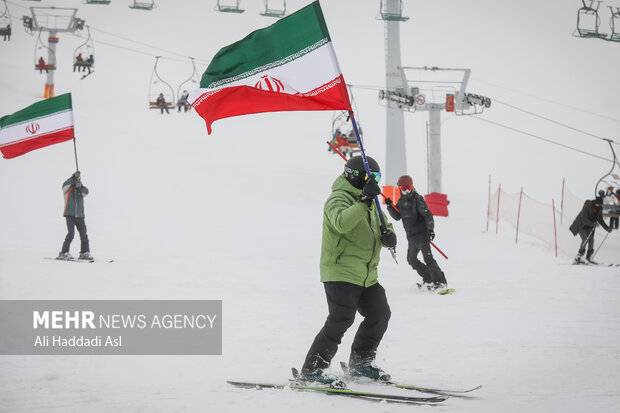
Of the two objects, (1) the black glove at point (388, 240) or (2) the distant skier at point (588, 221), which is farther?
(2) the distant skier at point (588, 221)

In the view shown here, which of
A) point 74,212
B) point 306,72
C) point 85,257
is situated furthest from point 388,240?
point 85,257

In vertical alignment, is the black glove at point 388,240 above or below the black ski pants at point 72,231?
above

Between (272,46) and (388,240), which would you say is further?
(272,46)

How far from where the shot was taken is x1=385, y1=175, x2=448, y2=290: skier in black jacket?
10.2 metres

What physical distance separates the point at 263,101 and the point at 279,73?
0.95 feet

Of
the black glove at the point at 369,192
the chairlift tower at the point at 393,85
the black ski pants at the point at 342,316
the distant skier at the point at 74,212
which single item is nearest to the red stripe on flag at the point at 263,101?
the black glove at the point at 369,192

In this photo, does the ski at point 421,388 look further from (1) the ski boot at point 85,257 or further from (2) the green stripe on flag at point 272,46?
(1) the ski boot at point 85,257

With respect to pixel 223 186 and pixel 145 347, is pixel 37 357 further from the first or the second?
pixel 223 186

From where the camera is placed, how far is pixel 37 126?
12492 millimetres

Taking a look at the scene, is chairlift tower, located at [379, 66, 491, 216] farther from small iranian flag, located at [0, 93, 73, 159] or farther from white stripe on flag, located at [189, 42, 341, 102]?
white stripe on flag, located at [189, 42, 341, 102]

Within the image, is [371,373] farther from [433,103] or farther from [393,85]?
[393,85]

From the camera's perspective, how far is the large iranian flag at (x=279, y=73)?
19.6ft

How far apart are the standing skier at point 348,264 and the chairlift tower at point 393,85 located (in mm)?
24086

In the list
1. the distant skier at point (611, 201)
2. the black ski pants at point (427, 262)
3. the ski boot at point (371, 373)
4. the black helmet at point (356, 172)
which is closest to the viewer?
the black helmet at point (356, 172)
